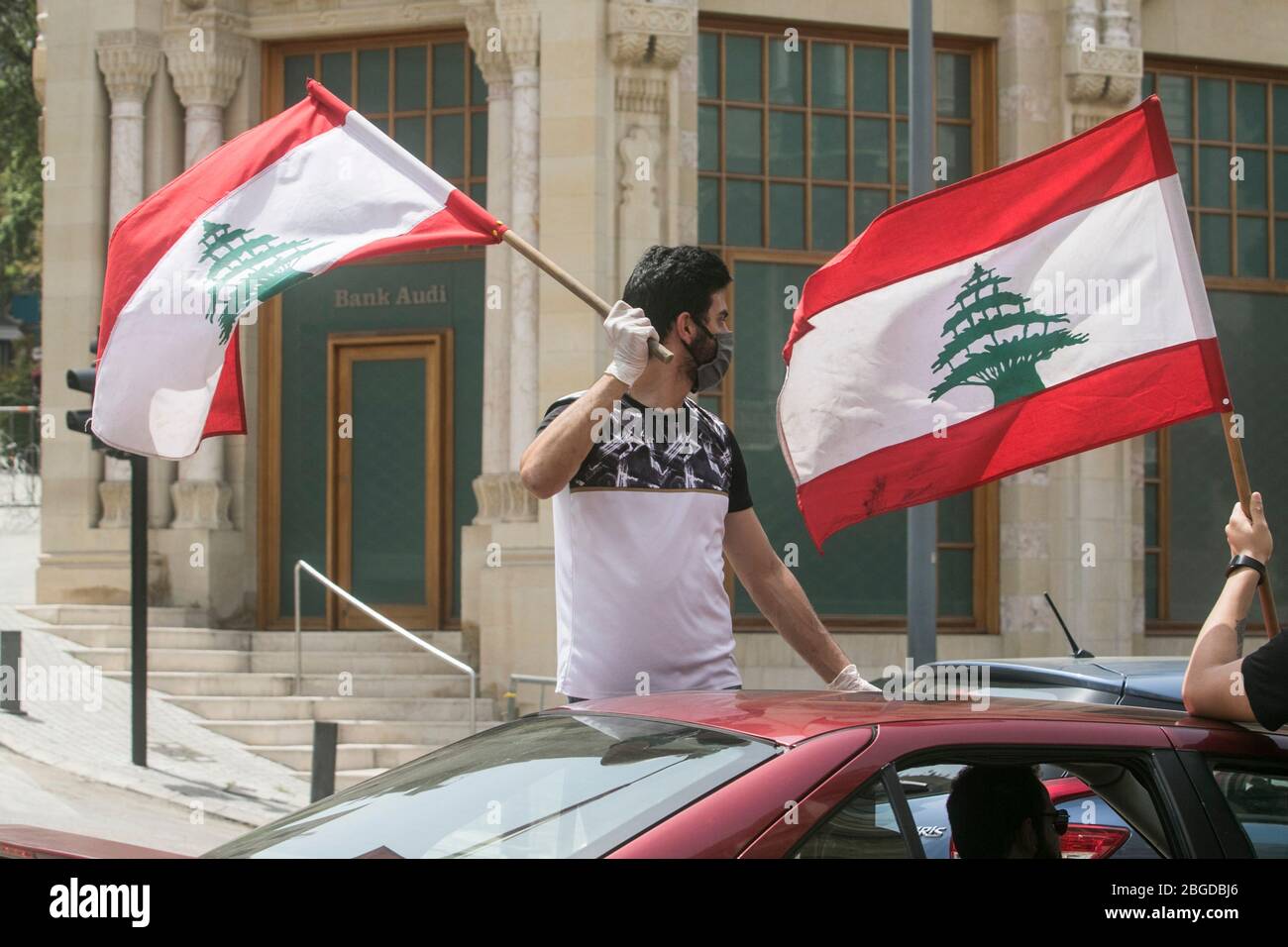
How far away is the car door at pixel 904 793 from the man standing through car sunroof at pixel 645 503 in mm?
1155

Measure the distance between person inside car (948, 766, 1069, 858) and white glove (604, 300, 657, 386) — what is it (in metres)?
1.36

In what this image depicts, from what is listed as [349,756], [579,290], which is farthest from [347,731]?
[579,290]

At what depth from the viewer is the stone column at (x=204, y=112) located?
16.2 meters

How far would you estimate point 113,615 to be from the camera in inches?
622

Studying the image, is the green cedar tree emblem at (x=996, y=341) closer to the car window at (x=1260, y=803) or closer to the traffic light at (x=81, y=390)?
the car window at (x=1260, y=803)

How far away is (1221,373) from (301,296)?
41.5 feet

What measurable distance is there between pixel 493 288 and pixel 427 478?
1.89 metres

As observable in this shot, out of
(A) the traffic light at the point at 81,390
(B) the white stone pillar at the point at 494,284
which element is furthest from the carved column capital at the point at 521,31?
(A) the traffic light at the point at 81,390

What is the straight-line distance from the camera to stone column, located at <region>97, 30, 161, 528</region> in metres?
16.5

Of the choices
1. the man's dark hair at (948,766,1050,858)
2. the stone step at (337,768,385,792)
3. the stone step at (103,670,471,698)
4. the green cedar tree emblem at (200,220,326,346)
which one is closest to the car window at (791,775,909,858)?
the man's dark hair at (948,766,1050,858)

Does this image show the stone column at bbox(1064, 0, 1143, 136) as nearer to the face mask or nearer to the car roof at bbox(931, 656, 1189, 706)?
the car roof at bbox(931, 656, 1189, 706)

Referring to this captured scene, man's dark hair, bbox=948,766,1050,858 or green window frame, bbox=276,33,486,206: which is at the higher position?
green window frame, bbox=276,33,486,206

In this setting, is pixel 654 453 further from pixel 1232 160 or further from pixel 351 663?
pixel 1232 160
